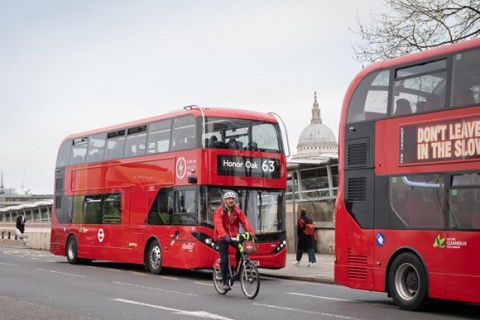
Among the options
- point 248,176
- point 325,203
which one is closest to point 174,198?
point 248,176

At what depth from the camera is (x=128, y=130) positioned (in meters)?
23.4

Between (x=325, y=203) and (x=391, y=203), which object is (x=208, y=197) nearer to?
(x=391, y=203)

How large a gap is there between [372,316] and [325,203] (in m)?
19.2

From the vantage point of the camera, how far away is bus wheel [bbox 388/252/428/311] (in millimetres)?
12602

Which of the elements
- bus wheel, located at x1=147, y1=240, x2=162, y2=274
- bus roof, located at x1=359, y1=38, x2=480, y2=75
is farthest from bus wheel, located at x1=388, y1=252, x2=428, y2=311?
bus wheel, located at x1=147, y1=240, x2=162, y2=274

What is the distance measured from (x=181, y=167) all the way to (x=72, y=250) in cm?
860

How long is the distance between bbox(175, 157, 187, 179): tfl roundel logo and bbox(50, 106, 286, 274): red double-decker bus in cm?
2

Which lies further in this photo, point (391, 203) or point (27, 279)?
Result: point (27, 279)

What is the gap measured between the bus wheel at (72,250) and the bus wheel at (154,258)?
5763 mm

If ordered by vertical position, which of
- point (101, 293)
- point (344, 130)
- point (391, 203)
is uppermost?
point (344, 130)

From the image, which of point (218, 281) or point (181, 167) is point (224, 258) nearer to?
point (218, 281)

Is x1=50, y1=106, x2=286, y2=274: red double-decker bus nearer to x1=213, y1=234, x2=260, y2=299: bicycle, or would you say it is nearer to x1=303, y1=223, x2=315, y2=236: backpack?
x1=303, y1=223, x2=315, y2=236: backpack

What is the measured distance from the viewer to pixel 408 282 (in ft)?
42.9

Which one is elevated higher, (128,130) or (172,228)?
(128,130)
